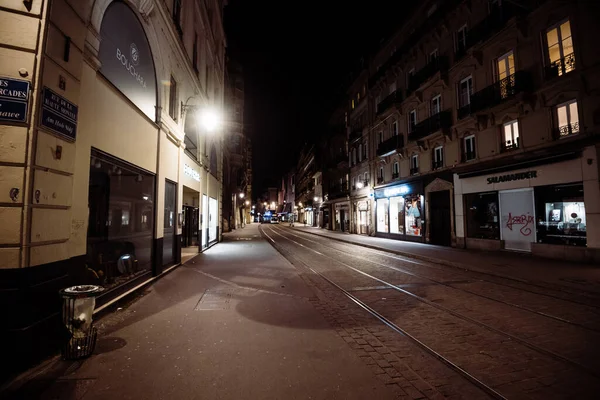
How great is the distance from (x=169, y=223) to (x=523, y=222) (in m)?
16.4

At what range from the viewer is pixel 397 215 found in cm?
2369

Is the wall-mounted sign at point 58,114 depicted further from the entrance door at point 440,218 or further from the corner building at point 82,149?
the entrance door at point 440,218

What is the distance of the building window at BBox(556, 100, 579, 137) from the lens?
39.1ft

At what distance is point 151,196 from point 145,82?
351cm

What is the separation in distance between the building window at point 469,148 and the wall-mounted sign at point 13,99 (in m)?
19.1

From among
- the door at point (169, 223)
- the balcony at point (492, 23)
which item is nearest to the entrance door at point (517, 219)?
the balcony at point (492, 23)

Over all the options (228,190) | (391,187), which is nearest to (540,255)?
(391,187)

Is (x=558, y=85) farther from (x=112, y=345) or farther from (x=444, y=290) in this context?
(x=112, y=345)

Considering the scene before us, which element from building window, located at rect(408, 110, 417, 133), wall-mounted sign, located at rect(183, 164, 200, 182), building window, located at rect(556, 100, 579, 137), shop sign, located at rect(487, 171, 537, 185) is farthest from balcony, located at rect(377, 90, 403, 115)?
wall-mounted sign, located at rect(183, 164, 200, 182)

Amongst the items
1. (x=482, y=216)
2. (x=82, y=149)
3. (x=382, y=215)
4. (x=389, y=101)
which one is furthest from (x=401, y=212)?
(x=82, y=149)

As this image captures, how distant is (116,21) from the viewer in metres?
6.77

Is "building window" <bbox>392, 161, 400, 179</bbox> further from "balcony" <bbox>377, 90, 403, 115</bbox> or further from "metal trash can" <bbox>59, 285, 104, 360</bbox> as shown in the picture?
"metal trash can" <bbox>59, 285, 104, 360</bbox>

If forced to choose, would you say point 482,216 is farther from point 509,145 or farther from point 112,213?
point 112,213

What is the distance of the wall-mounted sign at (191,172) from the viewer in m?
12.8
